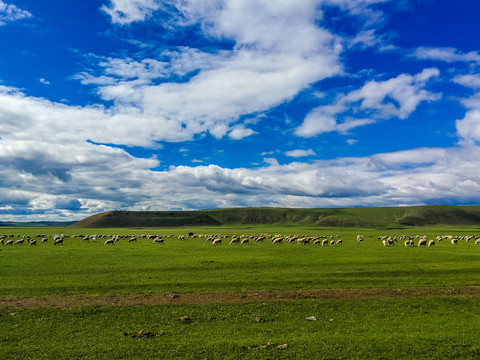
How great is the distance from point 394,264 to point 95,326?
26.7m

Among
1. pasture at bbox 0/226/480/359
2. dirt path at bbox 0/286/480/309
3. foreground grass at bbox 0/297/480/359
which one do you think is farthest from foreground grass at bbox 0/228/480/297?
foreground grass at bbox 0/297/480/359

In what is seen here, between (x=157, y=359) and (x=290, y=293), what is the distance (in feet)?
35.2

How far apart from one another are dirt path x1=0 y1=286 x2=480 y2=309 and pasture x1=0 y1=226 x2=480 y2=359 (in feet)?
0.20

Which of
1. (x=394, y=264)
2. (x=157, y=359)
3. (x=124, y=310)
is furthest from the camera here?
(x=394, y=264)

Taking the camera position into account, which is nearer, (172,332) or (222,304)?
(172,332)

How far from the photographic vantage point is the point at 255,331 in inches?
534

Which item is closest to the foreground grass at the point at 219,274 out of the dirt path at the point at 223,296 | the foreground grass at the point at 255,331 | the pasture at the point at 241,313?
the pasture at the point at 241,313

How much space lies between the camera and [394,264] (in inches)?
1224

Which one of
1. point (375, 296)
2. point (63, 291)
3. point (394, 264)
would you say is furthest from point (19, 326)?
point (394, 264)

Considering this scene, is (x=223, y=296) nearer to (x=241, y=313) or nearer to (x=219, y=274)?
(x=241, y=313)

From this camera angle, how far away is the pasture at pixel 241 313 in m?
11.7

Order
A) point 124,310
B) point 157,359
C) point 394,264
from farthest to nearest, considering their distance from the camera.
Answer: point 394,264 → point 124,310 → point 157,359

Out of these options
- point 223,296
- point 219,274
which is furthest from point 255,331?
point 219,274

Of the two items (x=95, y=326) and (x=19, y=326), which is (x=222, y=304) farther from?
(x=19, y=326)
